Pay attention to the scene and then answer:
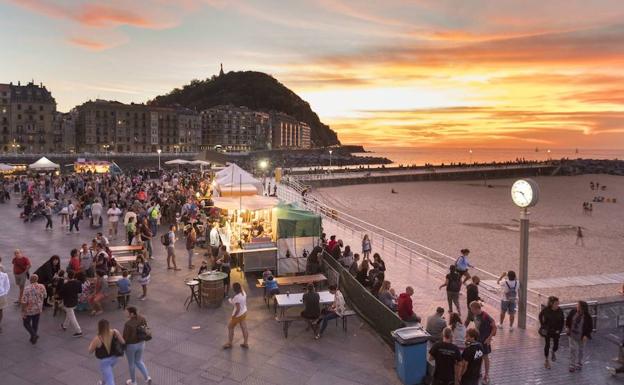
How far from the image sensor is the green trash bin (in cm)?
767

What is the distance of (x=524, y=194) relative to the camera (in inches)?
415

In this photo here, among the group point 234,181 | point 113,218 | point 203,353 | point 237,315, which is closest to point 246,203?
point 234,181

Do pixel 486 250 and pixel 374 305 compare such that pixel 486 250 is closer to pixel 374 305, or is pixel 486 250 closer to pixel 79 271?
pixel 374 305

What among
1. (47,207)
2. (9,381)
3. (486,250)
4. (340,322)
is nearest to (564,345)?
(340,322)

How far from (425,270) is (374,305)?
228 inches

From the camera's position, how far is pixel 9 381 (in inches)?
294

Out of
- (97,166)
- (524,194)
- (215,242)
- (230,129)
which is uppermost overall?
(230,129)

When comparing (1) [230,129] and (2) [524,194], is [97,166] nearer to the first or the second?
(2) [524,194]

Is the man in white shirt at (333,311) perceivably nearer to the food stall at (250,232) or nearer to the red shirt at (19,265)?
the food stall at (250,232)

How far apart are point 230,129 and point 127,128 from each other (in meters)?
43.2

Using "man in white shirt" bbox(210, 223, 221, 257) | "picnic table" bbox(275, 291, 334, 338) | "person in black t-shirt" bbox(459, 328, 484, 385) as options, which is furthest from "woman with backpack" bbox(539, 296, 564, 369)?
Result: "man in white shirt" bbox(210, 223, 221, 257)

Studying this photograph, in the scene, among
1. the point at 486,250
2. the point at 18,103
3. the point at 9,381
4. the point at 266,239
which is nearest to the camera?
the point at 9,381

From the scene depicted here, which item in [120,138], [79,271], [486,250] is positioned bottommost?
[486,250]

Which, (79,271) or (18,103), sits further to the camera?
(18,103)
